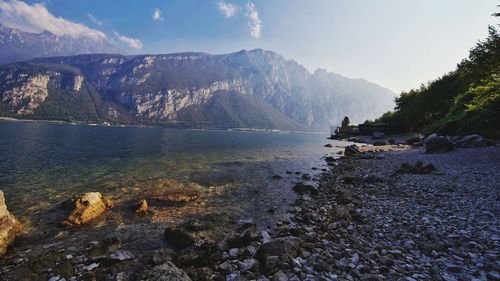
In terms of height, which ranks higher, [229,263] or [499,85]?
[499,85]

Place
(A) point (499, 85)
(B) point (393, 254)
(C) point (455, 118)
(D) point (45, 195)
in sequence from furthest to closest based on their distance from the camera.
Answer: (C) point (455, 118), (A) point (499, 85), (D) point (45, 195), (B) point (393, 254)

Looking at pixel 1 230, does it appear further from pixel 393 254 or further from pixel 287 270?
pixel 393 254

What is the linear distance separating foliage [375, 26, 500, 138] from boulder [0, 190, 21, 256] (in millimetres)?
53243

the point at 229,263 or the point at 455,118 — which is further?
the point at 455,118

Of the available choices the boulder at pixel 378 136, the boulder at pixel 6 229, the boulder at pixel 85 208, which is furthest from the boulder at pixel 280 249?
the boulder at pixel 378 136

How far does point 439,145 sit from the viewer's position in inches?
1608

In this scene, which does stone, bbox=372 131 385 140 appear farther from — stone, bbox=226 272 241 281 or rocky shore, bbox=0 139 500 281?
stone, bbox=226 272 241 281

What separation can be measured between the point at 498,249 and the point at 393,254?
10.5 feet

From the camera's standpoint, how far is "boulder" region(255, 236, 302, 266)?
353 inches

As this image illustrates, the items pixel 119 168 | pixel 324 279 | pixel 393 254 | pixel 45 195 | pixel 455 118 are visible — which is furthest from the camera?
pixel 455 118

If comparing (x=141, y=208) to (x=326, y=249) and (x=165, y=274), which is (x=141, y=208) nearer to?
(x=165, y=274)

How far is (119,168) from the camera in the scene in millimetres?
35094

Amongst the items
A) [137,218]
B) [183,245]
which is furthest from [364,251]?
[137,218]

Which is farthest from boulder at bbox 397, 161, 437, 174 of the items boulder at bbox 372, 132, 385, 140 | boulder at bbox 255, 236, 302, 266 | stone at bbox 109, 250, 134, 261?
boulder at bbox 372, 132, 385, 140
